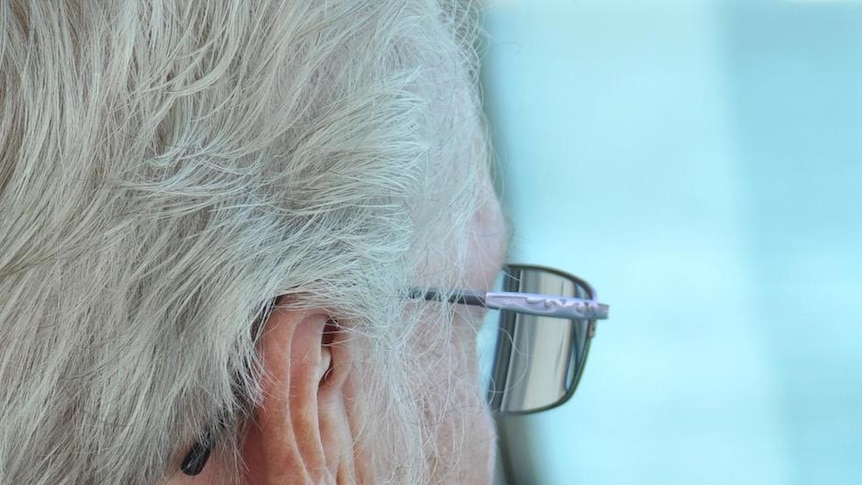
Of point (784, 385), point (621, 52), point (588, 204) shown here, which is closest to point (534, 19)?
point (621, 52)

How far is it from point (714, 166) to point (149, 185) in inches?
28.9

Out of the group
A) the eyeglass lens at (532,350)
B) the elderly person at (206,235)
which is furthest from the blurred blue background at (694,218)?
the elderly person at (206,235)

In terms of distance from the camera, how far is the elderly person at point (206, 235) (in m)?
0.45

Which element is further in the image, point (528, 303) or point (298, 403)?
point (528, 303)

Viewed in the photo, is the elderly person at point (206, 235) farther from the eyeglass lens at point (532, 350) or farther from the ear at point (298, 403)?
the eyeglass lens at point (532, 350)

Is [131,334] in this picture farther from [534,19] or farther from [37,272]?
[534,19]

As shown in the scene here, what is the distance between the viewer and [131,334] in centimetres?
47

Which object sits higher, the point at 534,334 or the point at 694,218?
the point at 694,218

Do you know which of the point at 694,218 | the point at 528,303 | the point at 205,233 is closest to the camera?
the point at 205,233

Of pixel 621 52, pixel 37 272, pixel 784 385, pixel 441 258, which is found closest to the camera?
pixel 37 272

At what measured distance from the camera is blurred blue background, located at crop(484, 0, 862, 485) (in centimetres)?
88

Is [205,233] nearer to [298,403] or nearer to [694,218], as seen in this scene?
[298,403]

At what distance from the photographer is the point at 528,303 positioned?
710 millimetres

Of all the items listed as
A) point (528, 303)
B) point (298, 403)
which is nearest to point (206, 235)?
point (298, 403)
